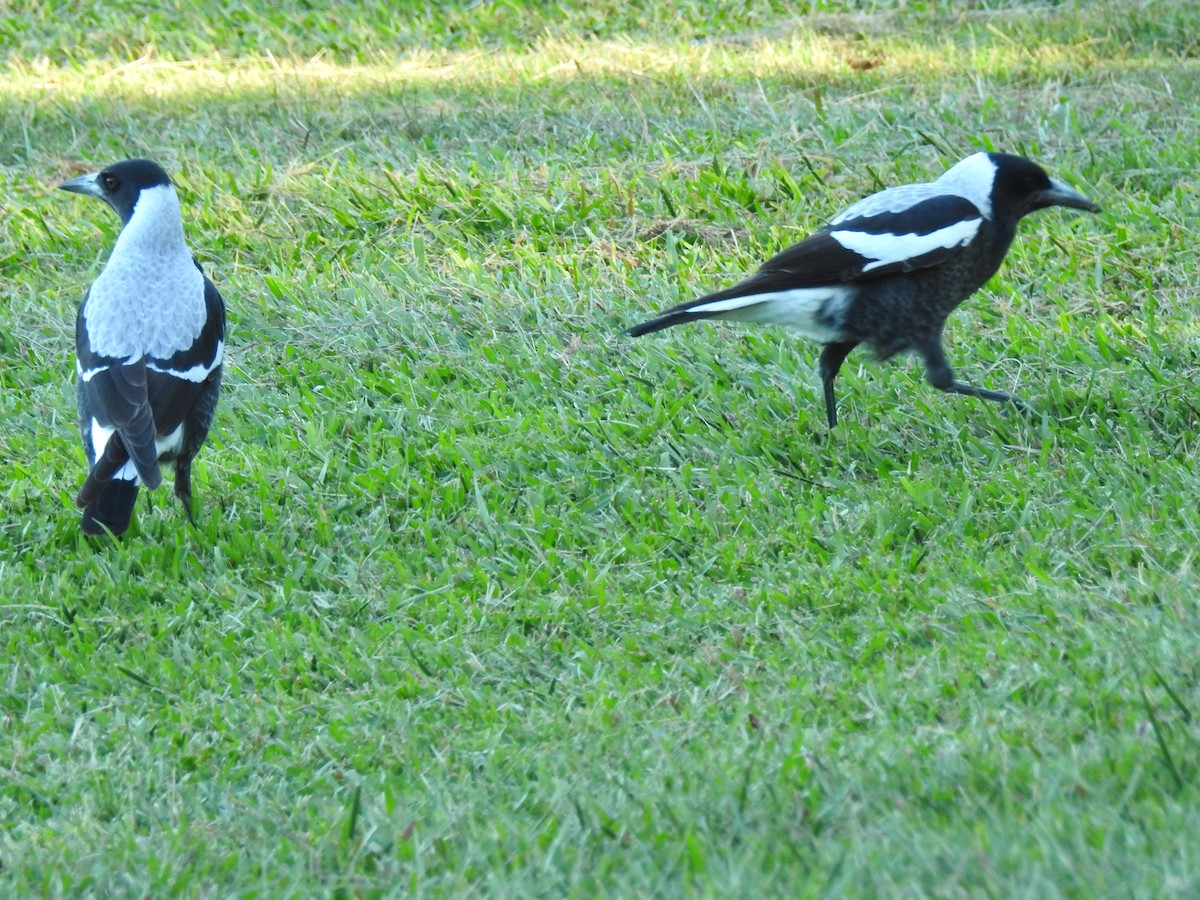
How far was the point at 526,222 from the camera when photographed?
7105mm

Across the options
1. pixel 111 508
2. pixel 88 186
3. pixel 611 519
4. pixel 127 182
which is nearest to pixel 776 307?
pixel 611 519

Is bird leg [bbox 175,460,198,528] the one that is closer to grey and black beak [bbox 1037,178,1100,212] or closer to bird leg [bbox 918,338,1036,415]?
bird leg [bbox 918,338,1036,415]

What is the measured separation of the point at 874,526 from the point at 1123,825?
6.39 feet

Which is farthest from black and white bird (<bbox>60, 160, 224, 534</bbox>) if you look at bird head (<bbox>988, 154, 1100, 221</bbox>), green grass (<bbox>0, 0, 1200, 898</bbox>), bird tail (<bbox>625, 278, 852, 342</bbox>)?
bird head (<bbox>988, 154, 1100, 221</bbox>)

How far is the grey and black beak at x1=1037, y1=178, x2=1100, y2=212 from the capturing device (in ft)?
17.9

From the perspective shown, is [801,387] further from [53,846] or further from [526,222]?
[53,846]

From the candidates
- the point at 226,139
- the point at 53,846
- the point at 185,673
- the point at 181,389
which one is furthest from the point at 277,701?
the point at 226,139

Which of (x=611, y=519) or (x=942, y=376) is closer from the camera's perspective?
(x=611, y=519)

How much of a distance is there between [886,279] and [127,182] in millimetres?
2817

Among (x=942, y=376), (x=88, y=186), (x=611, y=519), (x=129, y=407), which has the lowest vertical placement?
(x=611, y=519)

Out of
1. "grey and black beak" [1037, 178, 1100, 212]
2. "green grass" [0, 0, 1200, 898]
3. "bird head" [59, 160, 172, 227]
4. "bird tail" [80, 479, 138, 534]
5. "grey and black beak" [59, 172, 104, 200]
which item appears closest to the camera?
"green grass" [0, 0, 1200, 898]

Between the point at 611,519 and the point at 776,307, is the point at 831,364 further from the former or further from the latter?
the point at 611,519

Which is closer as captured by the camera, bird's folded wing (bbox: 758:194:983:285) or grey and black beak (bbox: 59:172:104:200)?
bird's folded wing (bbox: 758:194:983:285)

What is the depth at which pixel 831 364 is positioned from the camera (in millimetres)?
5289
